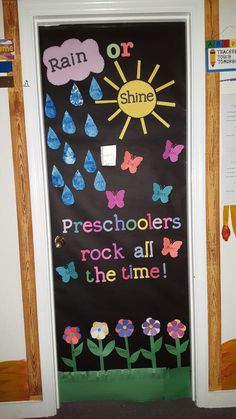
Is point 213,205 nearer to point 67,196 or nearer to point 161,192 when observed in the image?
point 161,192

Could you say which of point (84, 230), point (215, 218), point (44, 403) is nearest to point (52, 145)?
point (84, 230)

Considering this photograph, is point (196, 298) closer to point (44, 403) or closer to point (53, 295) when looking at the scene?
point (53, 295)

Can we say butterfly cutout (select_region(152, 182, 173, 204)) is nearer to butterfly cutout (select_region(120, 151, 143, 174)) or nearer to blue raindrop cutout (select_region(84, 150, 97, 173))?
butterfly cutout (select_region(120, 151, 143, 174))

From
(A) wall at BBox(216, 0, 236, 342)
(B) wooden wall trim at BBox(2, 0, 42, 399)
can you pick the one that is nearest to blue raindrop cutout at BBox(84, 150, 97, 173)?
(B) wooden wall trim at BBox(2, 0, 42, 399)

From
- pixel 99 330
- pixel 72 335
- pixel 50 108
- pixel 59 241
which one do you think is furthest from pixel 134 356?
pixel 50 108

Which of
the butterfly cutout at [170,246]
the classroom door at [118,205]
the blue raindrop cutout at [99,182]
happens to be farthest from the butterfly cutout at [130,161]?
the butterfly cutout at [170,246]

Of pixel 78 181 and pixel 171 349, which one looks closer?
pixel 78 181

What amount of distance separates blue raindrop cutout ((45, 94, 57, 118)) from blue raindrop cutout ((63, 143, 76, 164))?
21 cm

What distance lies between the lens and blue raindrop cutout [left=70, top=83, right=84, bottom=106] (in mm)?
2070

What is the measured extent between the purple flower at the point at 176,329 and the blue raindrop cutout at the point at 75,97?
149 centimetres

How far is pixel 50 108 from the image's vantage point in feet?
6.83

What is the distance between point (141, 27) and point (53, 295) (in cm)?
171

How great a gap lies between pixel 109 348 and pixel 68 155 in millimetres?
1253

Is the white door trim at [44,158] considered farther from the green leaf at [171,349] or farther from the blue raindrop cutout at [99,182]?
the blue raindrop cutout at [99,182]
